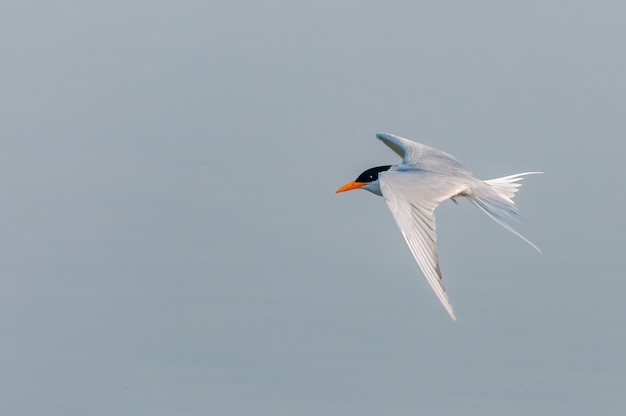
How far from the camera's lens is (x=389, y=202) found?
5965mm

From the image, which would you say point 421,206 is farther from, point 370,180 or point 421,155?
point 421,155

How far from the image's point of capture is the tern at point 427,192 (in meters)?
5.48

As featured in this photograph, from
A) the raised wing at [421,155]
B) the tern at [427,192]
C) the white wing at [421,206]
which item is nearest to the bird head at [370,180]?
the tern at [427,192]

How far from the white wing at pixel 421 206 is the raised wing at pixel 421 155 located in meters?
0.49

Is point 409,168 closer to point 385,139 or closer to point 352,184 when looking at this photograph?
point 352,184

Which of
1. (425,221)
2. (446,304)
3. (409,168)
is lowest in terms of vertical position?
(446,304)

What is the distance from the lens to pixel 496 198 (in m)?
6.91

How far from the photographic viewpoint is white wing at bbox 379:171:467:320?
17.4 ft

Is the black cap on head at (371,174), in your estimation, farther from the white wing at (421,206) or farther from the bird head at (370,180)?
the white wing at (421,206)

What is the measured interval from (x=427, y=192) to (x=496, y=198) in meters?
0.78

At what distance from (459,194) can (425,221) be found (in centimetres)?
115

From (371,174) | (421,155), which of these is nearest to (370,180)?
(371,174)

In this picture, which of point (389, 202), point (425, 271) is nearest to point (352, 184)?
point (389, 202)

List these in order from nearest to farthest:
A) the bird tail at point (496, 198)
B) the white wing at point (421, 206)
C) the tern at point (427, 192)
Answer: the white wing at point (421, 206) → the tern at point (427, 192) → the bird tail at point (496, 198)
